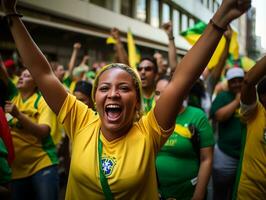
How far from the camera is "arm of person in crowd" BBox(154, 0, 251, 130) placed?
62.8 inches

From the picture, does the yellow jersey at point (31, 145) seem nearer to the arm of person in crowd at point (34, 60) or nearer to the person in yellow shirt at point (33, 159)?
the person in yellow shirt at point (33, 159)

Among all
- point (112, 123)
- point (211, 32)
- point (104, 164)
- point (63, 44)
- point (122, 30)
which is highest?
point (122, 30)

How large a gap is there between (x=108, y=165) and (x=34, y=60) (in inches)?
27.2

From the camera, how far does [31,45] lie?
6.54 ft

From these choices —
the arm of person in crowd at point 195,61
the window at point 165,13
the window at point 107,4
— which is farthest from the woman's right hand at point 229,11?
the window at point 165,13

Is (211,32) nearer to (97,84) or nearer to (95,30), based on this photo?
(97,84)

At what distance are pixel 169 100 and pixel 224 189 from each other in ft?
7.81

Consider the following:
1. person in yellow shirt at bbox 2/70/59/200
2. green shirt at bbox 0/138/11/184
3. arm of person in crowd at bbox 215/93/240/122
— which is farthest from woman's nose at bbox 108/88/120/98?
arm of person in crowd at bbox 215/93/240/122

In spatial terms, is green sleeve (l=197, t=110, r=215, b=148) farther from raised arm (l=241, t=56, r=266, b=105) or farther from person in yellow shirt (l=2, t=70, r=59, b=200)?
person in yellow shirt (l=2, t=70, r=59, b=200)

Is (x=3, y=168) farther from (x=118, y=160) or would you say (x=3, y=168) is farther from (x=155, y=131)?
(x=155, y=131)

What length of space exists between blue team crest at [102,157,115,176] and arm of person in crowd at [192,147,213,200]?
1.17 metres

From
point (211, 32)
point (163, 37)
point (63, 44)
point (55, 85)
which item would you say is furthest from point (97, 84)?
point (163, 37)

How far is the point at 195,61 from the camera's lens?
179 centimetres

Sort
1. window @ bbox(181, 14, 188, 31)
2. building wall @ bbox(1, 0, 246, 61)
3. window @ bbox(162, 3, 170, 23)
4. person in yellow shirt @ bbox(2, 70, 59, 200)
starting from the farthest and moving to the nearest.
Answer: window @ bbox(181, 14, 188, 31) < window @ bbox(162, 3, 170, 23) < building wall @ bbox(1, 0, 246, 61) < person in yellow shirt @ bbox(2, 70, 59, 200)
